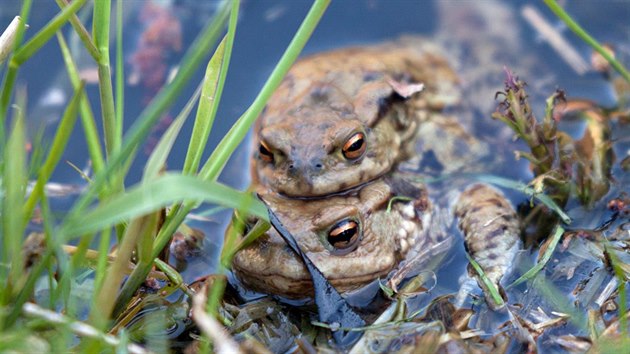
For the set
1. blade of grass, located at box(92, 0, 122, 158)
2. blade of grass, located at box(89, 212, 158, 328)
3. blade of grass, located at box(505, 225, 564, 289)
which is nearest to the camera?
blade of grass, located at box(89, 212, 158, 328)

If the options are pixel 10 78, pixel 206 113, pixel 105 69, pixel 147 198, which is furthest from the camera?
pixel 206 113

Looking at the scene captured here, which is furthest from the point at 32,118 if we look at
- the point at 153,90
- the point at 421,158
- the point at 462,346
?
the point at 462,346

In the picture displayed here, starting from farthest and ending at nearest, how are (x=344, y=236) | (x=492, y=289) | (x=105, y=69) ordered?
(x=344, y=236) < (x=492, y=289) < (x=105, y=69)

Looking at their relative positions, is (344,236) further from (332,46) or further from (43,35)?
(332,46)

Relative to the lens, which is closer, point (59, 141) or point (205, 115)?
point (59, 141)

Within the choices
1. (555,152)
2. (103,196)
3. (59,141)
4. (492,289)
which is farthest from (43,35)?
(555,152)

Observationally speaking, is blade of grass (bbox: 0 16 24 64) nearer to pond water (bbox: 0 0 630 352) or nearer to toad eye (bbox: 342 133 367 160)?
pond water (bbox: 0 0 630 352)

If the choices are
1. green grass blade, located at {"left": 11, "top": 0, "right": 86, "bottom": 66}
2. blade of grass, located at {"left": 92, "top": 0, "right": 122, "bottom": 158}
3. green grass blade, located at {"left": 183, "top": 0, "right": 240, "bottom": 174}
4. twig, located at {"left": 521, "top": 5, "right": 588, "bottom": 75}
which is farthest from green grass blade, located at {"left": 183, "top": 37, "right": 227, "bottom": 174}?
twig, located at {"left": 521, "top": 5, "right": 588, "bottom": 75}
